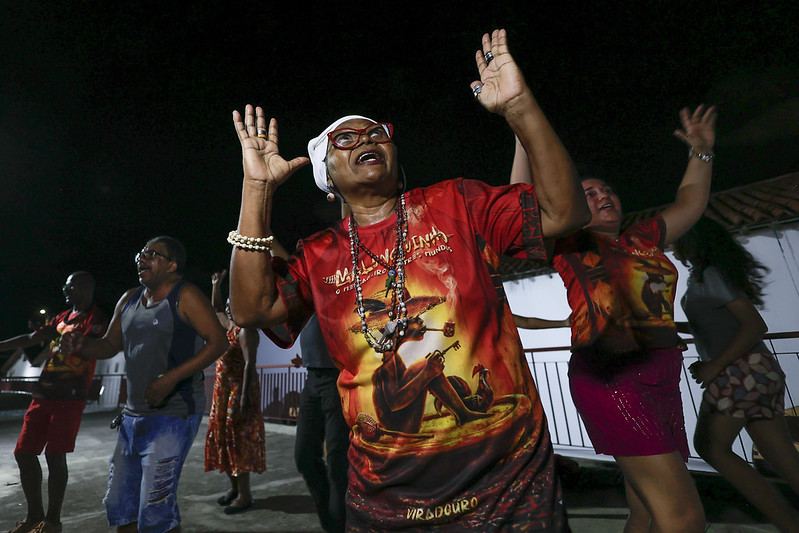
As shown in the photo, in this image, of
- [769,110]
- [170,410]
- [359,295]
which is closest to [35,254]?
[170,410]

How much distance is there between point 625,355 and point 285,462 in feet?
19.1

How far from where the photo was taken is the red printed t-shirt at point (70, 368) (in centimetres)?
385

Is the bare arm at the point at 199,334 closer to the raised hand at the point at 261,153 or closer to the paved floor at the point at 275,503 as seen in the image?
the raised hand at the point at 261,153

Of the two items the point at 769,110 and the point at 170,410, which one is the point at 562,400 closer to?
the point at 170,410

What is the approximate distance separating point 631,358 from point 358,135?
173 centimetres

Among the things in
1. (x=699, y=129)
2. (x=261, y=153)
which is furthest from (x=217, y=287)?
(x=699, y=129)

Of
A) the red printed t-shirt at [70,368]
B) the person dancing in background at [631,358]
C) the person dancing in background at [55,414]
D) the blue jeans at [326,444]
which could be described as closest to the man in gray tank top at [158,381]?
the blue jeans at [326,444]

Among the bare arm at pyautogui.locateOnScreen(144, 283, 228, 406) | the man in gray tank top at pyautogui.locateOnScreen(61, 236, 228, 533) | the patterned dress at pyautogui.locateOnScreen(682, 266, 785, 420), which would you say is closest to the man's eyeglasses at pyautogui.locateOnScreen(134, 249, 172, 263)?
the man in gray tank top at pyautogui.locateOnScreen(61, 236, 228, 533)

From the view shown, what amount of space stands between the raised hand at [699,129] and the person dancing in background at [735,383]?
73 centimetres

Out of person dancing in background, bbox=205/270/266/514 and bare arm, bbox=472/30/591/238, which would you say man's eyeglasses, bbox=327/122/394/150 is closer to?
bare arm, bbox=472/30/591/238

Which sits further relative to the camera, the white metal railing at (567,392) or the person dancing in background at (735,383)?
the white metal railing at (567,392)

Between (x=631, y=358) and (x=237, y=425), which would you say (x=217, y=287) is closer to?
(x=237, y=425)

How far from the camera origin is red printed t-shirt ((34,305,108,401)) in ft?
12.6

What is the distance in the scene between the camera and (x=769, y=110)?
42.4ft
